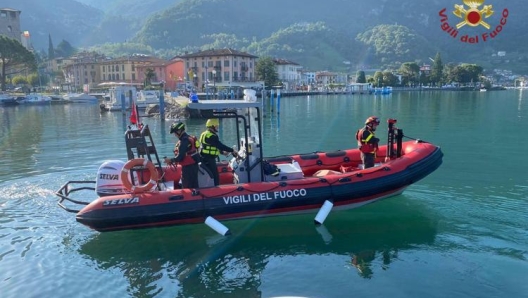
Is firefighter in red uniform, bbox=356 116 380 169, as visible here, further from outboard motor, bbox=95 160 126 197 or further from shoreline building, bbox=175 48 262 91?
shoreline building, bbox=175 48 262 91

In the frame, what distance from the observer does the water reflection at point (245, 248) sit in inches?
242

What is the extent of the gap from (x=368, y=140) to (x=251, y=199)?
2.73m

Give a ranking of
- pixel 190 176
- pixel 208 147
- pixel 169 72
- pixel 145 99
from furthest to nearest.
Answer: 1. pixel 169 72
2. pixel 145 99
3. pixel 190 176
4. pixel 208 147

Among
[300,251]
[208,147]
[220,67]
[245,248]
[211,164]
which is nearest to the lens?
[300,251]

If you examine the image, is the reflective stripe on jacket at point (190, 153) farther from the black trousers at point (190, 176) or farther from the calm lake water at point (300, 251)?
the calm lake water at point (300, 251)

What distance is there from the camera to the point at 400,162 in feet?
27.6

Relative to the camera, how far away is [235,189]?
24.5 ft

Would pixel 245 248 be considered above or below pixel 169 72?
below

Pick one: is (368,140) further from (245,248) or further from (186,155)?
(186,155)

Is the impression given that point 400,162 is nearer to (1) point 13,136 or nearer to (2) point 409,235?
(2) point 409,235

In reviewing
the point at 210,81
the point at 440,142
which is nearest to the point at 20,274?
the point at 440,142

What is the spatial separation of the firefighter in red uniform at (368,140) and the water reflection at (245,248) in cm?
106

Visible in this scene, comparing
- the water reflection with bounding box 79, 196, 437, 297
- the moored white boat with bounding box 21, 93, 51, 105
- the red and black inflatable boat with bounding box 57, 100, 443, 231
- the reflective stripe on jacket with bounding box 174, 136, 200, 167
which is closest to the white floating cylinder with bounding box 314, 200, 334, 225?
the red and black inflatable boat with bounding box 57, 100, 443, 231

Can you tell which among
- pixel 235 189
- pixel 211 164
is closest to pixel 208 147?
pixel 211 164
